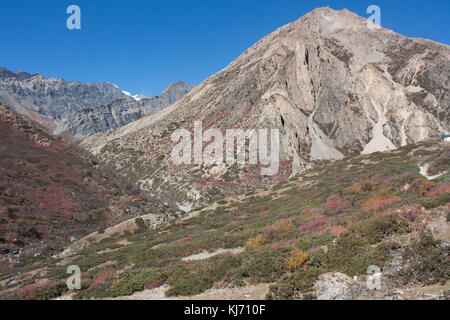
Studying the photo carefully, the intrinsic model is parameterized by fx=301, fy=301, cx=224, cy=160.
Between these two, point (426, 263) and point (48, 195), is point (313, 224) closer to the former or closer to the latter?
point (426, 263)

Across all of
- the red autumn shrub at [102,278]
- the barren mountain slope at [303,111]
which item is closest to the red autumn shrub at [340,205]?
the red autumn shrub at [102,278]

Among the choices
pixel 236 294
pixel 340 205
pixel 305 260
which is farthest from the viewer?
pixel 340 205

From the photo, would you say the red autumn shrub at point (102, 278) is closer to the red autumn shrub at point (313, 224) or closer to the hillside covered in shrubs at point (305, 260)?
the hillside covered in shrubs at point (305, 260)

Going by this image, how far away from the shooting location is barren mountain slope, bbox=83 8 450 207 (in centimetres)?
6407

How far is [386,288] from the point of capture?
8539 millimetres

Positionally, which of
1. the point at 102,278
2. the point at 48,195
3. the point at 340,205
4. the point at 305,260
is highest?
the point at 48,195

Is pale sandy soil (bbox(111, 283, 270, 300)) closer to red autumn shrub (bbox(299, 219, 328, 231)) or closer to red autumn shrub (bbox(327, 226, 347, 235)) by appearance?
red autumn shrub (bbox(327, 226, 347, 235))

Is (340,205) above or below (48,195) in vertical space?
below

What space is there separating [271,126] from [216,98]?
2573cm

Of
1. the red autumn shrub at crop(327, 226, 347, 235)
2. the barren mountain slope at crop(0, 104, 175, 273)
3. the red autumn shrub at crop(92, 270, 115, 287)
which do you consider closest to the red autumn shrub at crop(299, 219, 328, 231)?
the red autumn shrub at crop(327, 226, 347, 235)

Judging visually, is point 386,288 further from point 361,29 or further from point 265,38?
point 361,29

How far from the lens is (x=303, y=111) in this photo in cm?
8162

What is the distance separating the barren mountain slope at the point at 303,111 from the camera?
210 feet

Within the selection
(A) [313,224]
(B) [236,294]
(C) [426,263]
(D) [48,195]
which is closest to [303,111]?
(D) [48,195]
